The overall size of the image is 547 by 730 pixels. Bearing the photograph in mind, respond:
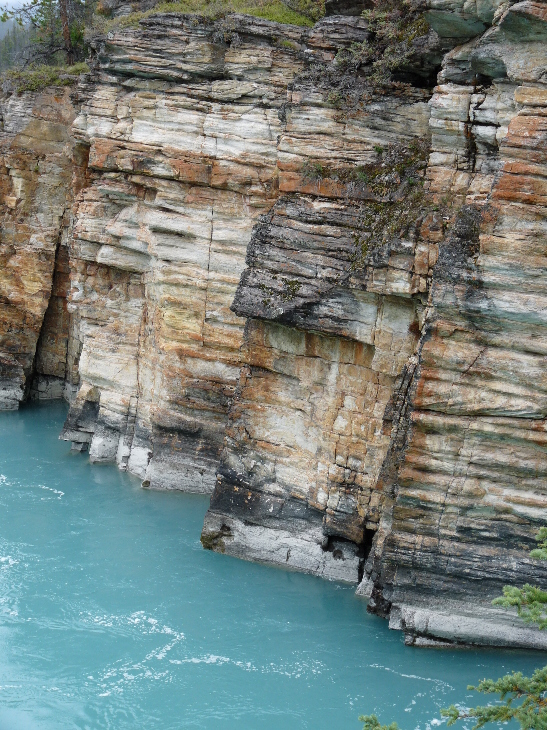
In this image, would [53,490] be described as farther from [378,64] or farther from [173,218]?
[378,64]

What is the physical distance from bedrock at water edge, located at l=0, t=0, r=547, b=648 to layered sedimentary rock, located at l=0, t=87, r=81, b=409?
4.16 feet

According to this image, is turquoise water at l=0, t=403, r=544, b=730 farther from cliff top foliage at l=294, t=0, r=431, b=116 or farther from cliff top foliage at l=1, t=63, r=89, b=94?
cliff top foliage at l=1, t=63, r=89, b=94

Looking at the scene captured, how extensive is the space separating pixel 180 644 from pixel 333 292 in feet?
21.8

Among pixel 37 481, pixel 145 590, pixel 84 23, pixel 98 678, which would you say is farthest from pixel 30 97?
pixel 98 678

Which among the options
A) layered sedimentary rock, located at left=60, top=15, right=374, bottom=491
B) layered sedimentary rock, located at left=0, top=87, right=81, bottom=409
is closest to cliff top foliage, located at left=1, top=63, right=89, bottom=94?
layered sedimentary rock, located at left=0, top=87, right=81, bottom=409

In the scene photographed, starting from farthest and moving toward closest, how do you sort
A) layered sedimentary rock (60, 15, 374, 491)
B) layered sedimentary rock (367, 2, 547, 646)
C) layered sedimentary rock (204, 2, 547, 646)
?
layered sedimentary rock (60, 15, 374, 491) < layered sedimentary rock (204, 2, 547, 646) < layered sedimentary rock (367, 2, 547, 646)

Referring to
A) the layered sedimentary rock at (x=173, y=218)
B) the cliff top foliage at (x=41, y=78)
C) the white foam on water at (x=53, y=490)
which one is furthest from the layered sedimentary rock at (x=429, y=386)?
the cliff top foliage at (x=41, y=78)

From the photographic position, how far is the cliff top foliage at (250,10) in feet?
59.8

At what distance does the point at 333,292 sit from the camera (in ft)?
45.3

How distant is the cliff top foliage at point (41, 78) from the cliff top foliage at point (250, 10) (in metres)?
2.83

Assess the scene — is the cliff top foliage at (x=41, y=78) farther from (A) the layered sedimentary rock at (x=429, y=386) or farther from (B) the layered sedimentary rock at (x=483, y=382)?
(B) the layered sedimentary rock at (x=483, y=382)

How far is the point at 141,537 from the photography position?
1633 cm

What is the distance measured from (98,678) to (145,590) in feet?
7.99

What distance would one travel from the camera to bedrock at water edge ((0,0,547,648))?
11.4m
